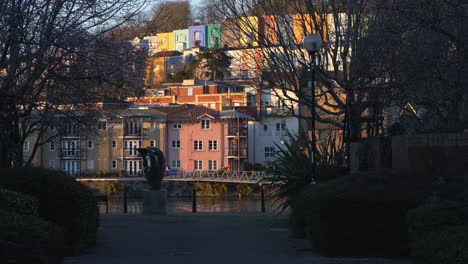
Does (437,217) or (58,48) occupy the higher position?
(58,48)

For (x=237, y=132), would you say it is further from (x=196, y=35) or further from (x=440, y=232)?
(x=440, y=232)

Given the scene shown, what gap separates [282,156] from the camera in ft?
71.8

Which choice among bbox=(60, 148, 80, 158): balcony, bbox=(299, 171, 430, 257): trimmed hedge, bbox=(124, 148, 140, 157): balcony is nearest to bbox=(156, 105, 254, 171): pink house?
bbox=(124, 148, 140, 157): balcony

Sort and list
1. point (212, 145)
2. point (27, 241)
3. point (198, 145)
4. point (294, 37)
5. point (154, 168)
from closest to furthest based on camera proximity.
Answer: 1. point (27, 241)
2. point (294, 37)
3. point (154, 168)
4. point (212, 145)
5. point (198, 145)

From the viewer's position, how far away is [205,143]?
75438mm

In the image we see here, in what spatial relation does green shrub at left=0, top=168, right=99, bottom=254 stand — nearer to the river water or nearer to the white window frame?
A: the river water

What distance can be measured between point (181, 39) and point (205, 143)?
133 ft

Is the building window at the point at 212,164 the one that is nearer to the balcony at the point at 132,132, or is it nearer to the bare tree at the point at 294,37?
the balcony at the point at 132,132

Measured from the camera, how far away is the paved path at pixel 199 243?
42.0 feet

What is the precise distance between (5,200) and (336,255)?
5312mm

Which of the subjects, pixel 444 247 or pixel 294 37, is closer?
pixel 444 247

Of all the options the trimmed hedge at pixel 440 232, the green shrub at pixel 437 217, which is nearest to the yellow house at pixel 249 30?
the trimmed hedge at pixel 440 232

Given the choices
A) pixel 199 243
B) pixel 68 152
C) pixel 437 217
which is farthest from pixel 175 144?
pixel 437 217

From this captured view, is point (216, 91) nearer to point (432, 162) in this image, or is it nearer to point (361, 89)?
point (361, 89)
